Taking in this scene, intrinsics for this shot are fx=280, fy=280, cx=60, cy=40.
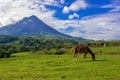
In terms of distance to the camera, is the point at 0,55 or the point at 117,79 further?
the point at 0,55

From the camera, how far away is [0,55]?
11744cm

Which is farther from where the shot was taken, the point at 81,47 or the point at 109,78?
the point at 81,47

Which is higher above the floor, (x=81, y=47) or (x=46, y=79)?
(x=81, y=47)

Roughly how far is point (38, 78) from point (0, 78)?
4312mm

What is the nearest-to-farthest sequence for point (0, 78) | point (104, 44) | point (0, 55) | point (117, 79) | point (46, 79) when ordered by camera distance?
point (117, 79)
point (46, 79)
point (0, 78)
point (0, 55)
point (104, 44)

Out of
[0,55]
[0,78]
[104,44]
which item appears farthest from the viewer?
[104,44]

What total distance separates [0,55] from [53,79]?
92982 mm

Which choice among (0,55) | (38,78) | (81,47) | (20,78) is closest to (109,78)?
(38,78)

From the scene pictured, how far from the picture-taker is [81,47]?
179 feet

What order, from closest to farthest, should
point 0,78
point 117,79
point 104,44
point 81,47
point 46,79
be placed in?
point 117,79, point 46,79, point 0,78, point 81,47, point 104,44

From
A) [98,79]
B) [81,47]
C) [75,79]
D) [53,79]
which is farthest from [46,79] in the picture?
Result: [81,47]

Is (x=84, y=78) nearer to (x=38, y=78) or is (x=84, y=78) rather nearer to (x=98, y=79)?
(x=98, y=79)

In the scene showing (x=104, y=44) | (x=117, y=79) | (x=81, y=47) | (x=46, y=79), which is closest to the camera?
(x=117, y=79)

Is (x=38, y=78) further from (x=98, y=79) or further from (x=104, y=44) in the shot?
(x=104, y=44)
